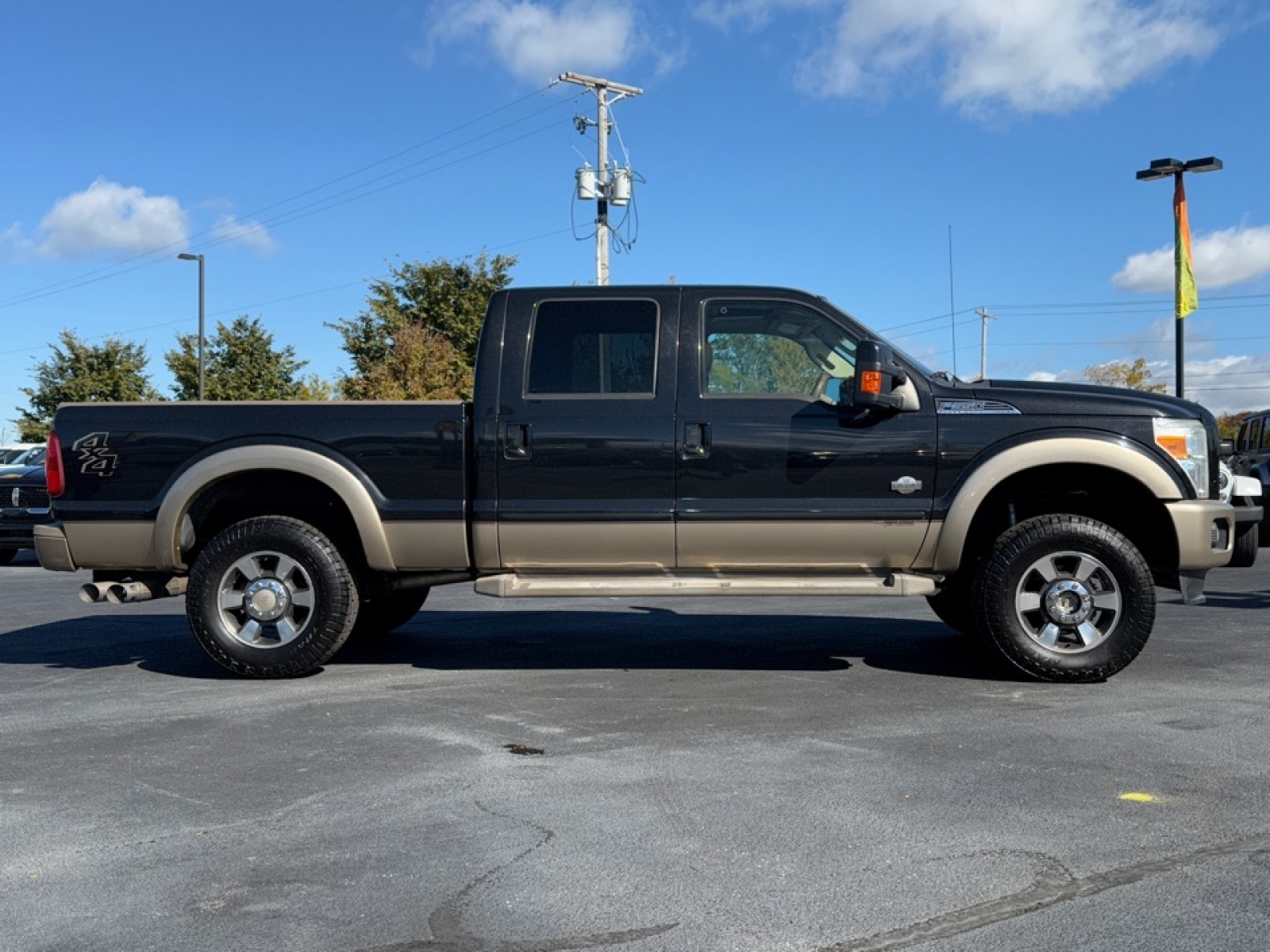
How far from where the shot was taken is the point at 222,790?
464 cm

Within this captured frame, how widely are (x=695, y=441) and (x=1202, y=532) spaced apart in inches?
104

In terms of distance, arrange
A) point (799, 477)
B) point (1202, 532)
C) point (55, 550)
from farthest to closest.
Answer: point (55, 550), point (799, 477), point (1202, 532)

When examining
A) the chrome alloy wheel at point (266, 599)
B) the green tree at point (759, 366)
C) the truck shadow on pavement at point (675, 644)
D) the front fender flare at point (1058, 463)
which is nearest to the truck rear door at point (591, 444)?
the green tree at point (759, 366)

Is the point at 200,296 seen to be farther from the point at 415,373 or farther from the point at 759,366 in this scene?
the point at 759,366

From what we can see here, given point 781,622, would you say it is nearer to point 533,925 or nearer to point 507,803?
point 507,803

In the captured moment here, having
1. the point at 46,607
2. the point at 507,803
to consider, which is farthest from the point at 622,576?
the point at 46,607

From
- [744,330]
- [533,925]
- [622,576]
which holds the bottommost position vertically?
[533,925]

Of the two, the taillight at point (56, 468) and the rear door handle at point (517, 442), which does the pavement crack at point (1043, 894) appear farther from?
the taillight at point (56, 468)

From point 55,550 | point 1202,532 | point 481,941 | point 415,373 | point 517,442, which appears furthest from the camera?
point 415,373

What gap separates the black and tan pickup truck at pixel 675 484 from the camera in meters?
6.51

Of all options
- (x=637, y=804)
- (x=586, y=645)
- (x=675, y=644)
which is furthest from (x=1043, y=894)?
(x=586, y=645)

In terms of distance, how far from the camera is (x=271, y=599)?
682 centimetres

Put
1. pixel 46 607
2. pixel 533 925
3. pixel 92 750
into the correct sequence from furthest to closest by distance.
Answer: pixel 46 607 → pixel 92 750 → pixel 533 925

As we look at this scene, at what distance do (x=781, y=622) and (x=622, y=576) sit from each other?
258cm
